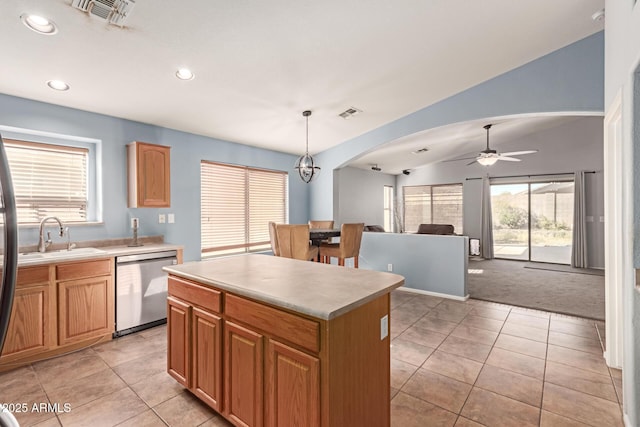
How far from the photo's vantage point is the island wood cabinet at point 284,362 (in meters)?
1.30

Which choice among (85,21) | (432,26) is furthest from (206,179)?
(432,26)

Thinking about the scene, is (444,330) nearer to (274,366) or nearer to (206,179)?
(274,366)

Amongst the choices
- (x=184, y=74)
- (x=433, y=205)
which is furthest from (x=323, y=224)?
(x=433, y=205)

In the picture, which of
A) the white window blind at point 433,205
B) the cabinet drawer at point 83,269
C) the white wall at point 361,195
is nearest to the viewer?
the cabinet drawer at point 83,269

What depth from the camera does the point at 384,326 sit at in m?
1.62

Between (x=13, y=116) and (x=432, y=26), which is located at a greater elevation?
(x=432, y=26)

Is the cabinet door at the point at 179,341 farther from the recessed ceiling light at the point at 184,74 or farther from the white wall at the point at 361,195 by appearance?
the white wall at the point at 361,195

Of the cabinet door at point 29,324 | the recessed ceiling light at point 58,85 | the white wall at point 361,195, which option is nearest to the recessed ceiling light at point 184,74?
the recessed ceiling light at point 58,85

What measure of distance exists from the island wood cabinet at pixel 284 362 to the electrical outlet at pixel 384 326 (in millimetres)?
26

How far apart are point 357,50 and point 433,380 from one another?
111 inches

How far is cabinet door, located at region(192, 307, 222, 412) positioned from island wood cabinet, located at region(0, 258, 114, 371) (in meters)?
1.62

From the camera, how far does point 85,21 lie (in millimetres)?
1948

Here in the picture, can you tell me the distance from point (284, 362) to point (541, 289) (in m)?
5.03

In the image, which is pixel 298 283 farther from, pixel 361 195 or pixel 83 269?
pixel 361 195
